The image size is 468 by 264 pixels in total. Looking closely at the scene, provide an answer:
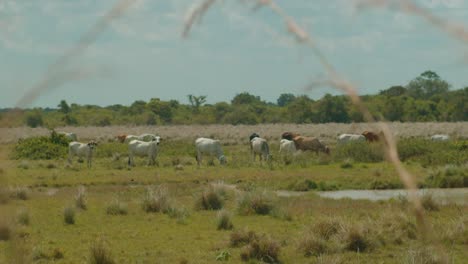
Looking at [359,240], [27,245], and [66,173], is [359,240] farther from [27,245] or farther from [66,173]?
[66,173]

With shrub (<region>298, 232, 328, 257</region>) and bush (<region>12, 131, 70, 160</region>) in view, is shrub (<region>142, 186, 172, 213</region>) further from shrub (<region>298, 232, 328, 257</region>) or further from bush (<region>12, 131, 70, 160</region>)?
bush (<region>12, 131, 70, 160</region>)

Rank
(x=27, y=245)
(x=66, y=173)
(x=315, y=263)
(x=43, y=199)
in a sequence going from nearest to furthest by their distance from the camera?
(x=315, y=263) < (x=27, y=245) < (x=43, y=199) < (x=66, y=173)

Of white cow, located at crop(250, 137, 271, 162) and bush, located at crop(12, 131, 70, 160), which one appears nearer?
white cow, located at crop(250, 137, 271, 162)

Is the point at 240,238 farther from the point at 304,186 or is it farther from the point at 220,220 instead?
the point at 304,186

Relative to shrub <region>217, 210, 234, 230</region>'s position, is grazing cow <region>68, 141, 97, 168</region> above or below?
above

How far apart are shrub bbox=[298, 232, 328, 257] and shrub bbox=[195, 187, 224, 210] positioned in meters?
6.80

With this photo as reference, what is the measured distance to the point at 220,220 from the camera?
615 inches

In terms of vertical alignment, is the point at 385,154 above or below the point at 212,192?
above

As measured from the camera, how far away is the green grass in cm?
1247

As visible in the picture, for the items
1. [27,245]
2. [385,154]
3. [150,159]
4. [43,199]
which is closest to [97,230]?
[27,245]

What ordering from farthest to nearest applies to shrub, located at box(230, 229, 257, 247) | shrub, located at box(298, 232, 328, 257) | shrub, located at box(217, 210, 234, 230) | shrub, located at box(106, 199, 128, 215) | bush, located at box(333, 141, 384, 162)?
bush, located at box(333, 141, 384, 162) < shrub, located at box(106, 199, 128, 215) < shrub, located at box(217, 210, 234, 230) < shrub, located at box(230, 229, 257, 247) < shrub, located at box(298, 232, 328, 257)

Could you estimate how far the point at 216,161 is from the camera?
38.3 metres

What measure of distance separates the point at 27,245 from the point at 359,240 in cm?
531

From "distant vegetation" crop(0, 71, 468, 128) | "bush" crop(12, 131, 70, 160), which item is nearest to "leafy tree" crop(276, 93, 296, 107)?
"distant vegetation" crop(0, 71, 468, 128)
